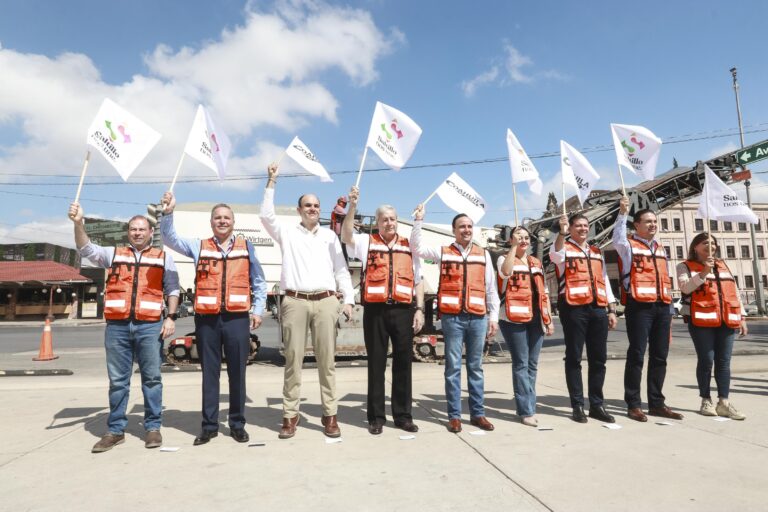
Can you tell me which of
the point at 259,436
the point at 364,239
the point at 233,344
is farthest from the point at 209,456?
the point at 364,239

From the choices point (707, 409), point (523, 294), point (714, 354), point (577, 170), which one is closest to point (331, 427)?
point (523, 294)

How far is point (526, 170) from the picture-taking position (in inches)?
240

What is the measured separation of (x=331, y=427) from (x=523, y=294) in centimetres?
220

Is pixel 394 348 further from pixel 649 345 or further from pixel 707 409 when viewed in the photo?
pixel 707 409

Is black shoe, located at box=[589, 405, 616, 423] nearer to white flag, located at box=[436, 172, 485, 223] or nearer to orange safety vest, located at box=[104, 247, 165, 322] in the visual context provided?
white flag, located at box=[436, 172, 485, 223]

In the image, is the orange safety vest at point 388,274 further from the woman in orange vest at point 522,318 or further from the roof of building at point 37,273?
the roof of building at point 37,273

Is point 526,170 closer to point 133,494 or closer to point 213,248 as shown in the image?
point 213,248

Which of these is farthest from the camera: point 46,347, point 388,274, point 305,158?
point 46,347

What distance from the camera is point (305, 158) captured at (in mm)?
5238

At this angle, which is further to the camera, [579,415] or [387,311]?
[579,415]

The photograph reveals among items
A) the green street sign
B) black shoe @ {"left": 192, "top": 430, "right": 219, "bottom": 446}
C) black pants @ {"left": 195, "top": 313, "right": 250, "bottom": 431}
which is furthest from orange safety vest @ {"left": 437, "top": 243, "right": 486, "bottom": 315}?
the green street sign

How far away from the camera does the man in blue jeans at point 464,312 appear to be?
4.36 m

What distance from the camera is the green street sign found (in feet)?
27.6

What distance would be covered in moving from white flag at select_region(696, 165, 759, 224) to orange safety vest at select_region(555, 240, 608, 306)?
1.59m
